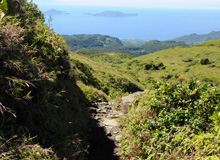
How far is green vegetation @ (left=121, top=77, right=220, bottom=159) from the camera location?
4812 mm

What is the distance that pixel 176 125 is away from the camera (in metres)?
5.75

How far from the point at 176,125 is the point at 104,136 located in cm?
283

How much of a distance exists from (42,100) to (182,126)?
13.9ft

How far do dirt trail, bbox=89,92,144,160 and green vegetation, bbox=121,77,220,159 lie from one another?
16.7 inches

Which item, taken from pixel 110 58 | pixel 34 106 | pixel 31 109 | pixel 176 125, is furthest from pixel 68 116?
pixel 110 58

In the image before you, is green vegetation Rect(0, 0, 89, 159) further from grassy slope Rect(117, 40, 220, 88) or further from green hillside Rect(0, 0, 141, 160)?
grassy slope Rect(117, 40, 220, 88)

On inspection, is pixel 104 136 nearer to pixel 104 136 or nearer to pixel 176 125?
pixel 104 136

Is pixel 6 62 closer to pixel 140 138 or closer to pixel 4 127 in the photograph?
pixel 4 127

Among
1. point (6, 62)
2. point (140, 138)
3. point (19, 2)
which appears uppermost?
point (19, 2)

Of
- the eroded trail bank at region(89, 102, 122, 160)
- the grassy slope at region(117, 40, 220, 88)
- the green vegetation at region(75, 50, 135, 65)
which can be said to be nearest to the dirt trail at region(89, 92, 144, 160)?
the eroded trail bank at region(89, 102, 122, 160)

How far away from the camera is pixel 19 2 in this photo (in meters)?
8.31

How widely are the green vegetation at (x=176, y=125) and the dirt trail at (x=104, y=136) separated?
42 cm

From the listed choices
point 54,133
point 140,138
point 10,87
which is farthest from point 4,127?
point 140,138

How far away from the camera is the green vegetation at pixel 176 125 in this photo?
4812mm
